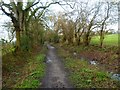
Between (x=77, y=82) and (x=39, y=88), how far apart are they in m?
2.67

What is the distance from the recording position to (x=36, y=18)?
147ft

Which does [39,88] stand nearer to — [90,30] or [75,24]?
[90,30]

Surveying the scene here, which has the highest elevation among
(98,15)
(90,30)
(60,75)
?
(98,15)

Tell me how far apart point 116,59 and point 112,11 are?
44.0 ft

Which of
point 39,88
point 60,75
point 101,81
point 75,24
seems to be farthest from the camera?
point 75,24

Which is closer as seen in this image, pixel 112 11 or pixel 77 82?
pixel 77 82

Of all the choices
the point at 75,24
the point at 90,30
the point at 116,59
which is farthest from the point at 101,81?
the point at 75,24

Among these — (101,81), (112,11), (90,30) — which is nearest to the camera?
(101,81)

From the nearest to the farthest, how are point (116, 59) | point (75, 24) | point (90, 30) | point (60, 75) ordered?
point (60, 75), point (116, 59), point (90, 30), point (75, 24)

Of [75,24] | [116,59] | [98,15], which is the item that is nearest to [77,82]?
[116,59]

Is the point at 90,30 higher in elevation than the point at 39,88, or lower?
higher

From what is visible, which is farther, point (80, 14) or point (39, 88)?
point (80, 14)

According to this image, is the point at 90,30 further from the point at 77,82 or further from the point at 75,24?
the point at 77,82

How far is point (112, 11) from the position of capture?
3572cm
